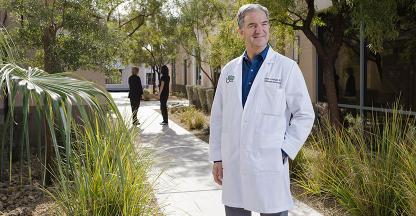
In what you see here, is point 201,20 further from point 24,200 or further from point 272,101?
point 272,101

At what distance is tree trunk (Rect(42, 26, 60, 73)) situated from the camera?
271 inches

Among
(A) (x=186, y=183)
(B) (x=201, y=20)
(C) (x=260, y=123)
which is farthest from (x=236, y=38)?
(C) (x=260, y=123)

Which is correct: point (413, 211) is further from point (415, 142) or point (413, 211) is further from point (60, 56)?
point (60, 56)

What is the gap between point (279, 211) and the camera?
270cm

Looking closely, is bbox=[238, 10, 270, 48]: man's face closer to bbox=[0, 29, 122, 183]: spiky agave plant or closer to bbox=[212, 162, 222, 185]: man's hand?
bbox=[212, 162, 222, 185]: man's hand

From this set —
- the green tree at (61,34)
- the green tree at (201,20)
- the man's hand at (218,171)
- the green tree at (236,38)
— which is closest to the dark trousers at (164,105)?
the green tree at (201,20)

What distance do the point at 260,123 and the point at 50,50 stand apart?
5.07 m

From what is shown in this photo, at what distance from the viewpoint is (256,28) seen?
274 cm

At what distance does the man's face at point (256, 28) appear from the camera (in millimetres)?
2736

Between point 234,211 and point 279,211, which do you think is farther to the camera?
point 234,211

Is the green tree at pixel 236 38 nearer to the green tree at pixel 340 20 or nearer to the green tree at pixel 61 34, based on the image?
the green tree at pixel 340 20

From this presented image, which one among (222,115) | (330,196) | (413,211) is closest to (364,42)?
(330,196)

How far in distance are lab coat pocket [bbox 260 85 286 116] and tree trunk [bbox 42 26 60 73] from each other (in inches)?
192

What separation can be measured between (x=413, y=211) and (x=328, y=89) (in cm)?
482
